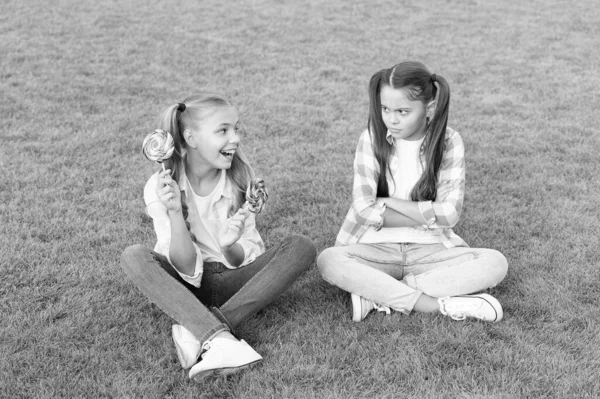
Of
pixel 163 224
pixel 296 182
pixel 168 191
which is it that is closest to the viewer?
pixel 168 191

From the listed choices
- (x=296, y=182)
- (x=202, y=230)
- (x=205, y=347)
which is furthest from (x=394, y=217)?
(x=296, y=182)

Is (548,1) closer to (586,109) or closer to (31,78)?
(586,109)

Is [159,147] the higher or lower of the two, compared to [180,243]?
higher

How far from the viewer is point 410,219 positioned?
151 inches

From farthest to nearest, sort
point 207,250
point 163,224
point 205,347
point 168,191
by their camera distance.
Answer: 1. point 207,250
2. point 163,224
3. point 168,191
4. point 205,347

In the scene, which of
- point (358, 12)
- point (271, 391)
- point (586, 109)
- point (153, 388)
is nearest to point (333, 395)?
point (271, 391)

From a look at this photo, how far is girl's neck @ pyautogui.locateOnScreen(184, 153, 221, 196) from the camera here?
3.71 metres

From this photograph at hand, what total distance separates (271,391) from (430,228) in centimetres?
136

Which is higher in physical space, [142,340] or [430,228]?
[430,228]

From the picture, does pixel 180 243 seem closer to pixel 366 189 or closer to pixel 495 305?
pixel 366 189

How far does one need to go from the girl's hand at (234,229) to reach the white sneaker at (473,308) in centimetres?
112

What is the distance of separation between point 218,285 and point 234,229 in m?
0.43

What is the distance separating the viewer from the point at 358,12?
471 inches

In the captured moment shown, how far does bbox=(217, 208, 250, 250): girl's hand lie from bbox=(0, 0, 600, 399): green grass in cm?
48
